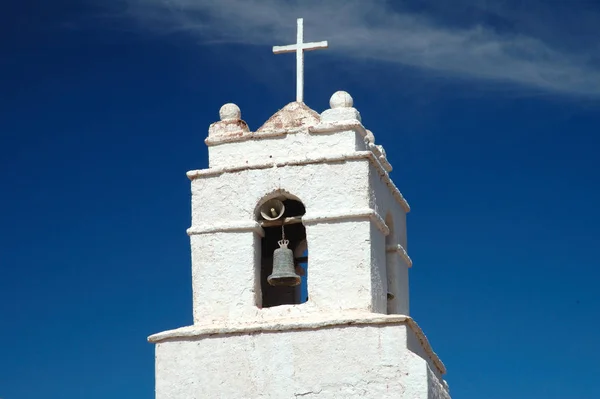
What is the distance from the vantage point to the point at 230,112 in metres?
19.6

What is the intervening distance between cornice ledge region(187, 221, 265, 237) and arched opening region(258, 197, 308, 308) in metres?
0.86

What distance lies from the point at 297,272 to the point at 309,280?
63.6 inches

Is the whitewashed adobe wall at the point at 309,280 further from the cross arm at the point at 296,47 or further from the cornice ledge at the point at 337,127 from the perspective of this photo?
the cross arm at the point at 296,47

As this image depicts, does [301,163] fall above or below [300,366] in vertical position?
above

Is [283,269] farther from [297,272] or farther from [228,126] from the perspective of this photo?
[228,126]

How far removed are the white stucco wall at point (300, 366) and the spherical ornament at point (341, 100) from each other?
3069 mm

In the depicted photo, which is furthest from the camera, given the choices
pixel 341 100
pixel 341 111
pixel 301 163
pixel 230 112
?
pixel 230 112

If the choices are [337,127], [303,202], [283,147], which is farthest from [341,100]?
[303,202]

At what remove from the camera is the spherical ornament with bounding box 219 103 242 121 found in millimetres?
19609

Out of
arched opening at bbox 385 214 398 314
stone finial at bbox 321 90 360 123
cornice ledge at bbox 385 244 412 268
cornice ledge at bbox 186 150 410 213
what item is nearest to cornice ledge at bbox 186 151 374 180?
cornice ledge at bbox 186 150 410 213

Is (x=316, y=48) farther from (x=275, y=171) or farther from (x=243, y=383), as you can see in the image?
(x=243, y=383)

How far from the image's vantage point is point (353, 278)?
60.1ft

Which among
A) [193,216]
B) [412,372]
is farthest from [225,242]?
[412,372]

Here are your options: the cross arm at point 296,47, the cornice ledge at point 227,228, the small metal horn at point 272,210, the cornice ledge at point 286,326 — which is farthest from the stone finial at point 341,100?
the cornice ledge at point 286,326
